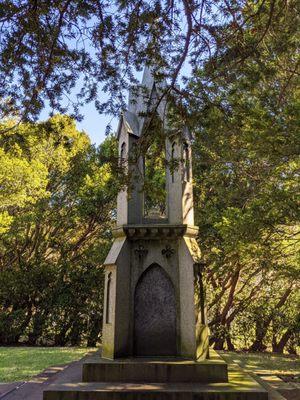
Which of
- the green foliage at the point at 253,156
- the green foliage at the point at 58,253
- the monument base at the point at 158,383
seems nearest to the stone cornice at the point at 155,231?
the green foliage at the point at 253,156

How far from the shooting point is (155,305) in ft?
22.8

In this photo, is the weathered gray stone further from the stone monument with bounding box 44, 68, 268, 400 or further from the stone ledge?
the stone ledge

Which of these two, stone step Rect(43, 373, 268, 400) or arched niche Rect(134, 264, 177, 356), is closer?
stone step Rect(43, 373, 268, 400)

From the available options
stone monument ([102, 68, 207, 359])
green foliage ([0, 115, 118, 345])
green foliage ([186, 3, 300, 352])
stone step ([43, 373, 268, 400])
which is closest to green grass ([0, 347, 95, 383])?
stone monument ([102, 68, 207, 359])

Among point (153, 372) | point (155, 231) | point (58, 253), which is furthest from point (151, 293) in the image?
point (58, 253)

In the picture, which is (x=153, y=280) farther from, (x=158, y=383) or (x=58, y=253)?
(x=58, y=253)

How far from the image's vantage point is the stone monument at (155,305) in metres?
5.93

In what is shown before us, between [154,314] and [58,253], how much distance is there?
1210 centimetres

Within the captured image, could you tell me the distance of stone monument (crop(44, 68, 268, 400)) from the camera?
5.93 metres

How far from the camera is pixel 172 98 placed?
537cm

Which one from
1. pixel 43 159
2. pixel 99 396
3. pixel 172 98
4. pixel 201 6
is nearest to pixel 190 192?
pixel 172 98

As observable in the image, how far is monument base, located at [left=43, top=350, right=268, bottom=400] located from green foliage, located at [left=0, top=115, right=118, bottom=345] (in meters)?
9.64

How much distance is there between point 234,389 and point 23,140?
15.1ft

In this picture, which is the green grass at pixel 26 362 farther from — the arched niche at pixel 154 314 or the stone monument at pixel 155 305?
the arched niche at pixel 154 314
